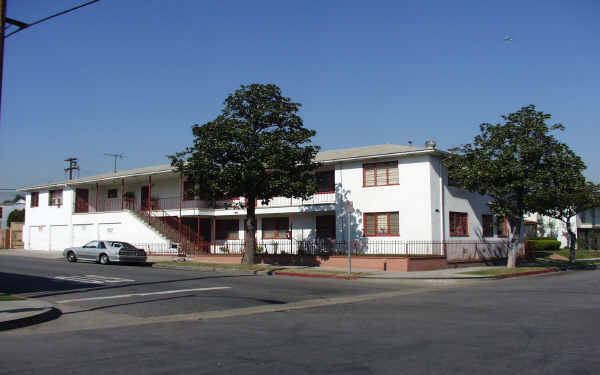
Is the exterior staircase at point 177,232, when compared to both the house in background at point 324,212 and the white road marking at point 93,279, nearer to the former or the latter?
the house in background at point 324,212

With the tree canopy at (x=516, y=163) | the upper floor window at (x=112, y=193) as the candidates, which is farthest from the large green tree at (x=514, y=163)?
the upper floor window at (x=112, y=193)

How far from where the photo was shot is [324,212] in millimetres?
31406

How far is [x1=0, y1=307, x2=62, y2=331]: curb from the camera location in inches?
398

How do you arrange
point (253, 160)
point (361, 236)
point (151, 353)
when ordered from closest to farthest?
point (151, 353) → point (253, 160) → point (361, 236)

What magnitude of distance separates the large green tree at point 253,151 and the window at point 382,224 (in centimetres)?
531

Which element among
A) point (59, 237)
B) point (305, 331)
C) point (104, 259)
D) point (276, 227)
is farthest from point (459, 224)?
point (59, 237)

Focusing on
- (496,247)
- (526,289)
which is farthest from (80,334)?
(496,247)

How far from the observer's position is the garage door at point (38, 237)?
44500 mm

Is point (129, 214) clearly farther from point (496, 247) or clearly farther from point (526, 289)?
point (526, 289)

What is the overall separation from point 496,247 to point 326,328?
989 inches

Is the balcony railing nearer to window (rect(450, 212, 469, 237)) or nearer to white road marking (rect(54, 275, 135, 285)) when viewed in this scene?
window (rect(450, 212, 469, 237))

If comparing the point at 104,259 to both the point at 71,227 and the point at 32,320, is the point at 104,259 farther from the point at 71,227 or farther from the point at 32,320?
the point at 32,320

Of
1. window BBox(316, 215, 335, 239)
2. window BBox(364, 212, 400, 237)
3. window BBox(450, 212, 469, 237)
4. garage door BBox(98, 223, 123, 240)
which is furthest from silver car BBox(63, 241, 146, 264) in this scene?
window BBox(450, 212, 469, 237)

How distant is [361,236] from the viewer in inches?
1158
